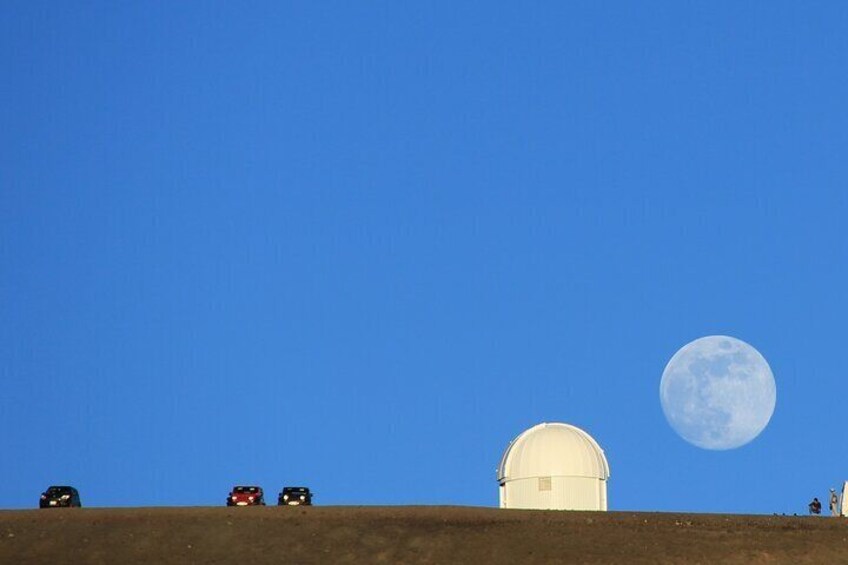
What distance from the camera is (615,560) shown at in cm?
6259

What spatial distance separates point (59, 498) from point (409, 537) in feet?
71.6

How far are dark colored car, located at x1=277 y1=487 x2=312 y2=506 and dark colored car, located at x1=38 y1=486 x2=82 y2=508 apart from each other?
877 centimetres

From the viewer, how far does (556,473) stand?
7906 centimetres

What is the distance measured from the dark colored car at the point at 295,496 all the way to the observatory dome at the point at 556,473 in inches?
322

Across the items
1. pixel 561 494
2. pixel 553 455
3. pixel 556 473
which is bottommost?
pixel 561 494

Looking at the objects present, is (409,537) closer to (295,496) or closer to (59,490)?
(295,496)

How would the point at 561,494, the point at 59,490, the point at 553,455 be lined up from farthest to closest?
the point at 59,490
the point at 553,455
the point at 561,494

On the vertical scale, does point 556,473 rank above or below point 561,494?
above

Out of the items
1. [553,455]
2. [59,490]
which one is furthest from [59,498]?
[553,455]

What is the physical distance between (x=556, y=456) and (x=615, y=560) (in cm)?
1678

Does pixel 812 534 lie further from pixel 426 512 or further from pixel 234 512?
pixel 234 512

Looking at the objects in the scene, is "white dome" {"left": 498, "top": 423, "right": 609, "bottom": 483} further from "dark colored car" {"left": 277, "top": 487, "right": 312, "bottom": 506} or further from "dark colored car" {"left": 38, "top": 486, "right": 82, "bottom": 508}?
"dark colored car" {"left": 38, "top": 486, "right": 82, "bottom": 508}

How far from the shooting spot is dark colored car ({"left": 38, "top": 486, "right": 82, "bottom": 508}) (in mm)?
81394

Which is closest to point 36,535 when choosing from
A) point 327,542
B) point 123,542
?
point 123,542
